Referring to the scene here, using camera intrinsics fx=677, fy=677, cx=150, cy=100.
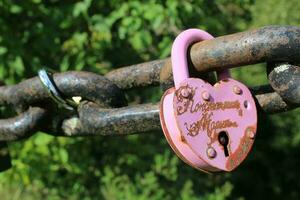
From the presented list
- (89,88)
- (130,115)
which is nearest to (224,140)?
(130,115)

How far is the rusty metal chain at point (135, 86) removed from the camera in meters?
0.82

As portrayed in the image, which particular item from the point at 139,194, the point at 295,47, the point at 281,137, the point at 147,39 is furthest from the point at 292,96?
the point at 281,137

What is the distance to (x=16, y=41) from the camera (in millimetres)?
2617

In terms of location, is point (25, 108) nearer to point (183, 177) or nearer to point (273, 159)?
point (183, 177)

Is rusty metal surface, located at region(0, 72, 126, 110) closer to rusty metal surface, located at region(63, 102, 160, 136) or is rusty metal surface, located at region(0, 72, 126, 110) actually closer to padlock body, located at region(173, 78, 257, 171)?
rusty metal surface, located at region(63, 102, 160, 136)

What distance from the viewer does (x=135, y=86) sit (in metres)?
1.04

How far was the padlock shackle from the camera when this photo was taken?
87cm

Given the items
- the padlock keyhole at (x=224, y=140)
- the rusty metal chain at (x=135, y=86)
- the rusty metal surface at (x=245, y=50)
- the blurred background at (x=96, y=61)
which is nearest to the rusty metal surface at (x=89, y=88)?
the rusty metal chain at (x=135, y=86)

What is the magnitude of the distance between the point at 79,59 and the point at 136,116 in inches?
69.2

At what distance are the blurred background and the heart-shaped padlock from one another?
160 centimetres

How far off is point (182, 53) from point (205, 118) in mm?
93

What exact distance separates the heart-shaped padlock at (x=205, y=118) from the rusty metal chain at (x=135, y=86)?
1.1 inches

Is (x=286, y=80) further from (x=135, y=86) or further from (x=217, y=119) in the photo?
(x=135, y=86)

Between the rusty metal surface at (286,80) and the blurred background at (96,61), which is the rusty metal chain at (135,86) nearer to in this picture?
the rusty metal surface at (286,80)
